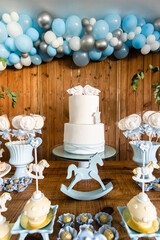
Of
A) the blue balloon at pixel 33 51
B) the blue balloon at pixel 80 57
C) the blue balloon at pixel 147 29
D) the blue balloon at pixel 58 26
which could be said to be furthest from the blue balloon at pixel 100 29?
the blue balloon at pixel 33 51

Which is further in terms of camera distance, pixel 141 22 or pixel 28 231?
pixel 141 22

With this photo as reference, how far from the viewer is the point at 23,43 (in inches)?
58.5

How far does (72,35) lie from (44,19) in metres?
0.32

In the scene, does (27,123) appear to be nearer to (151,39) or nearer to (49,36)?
(49,36)

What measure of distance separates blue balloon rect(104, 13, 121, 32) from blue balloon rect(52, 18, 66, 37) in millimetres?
475

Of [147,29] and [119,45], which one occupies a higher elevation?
[147,29]

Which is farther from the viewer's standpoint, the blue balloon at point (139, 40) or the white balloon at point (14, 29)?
the blue balloon at point (139, 40)

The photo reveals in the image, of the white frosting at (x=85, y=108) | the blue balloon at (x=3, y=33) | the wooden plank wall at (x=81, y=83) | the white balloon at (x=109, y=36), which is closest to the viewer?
the white frosting at (x=85, y=108)

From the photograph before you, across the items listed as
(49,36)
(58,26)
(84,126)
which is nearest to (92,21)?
(58,26)

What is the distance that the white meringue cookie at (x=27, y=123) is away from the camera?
1.13 meters

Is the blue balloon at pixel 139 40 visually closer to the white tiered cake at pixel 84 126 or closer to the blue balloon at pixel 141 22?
the blue balloon at pixel 141 22

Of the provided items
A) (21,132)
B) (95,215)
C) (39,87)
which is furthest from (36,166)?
(39,87)

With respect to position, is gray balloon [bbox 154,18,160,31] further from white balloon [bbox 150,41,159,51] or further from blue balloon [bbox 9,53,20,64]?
blue balloon [bbox 9,53,20,64]

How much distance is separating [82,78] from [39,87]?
582mm
